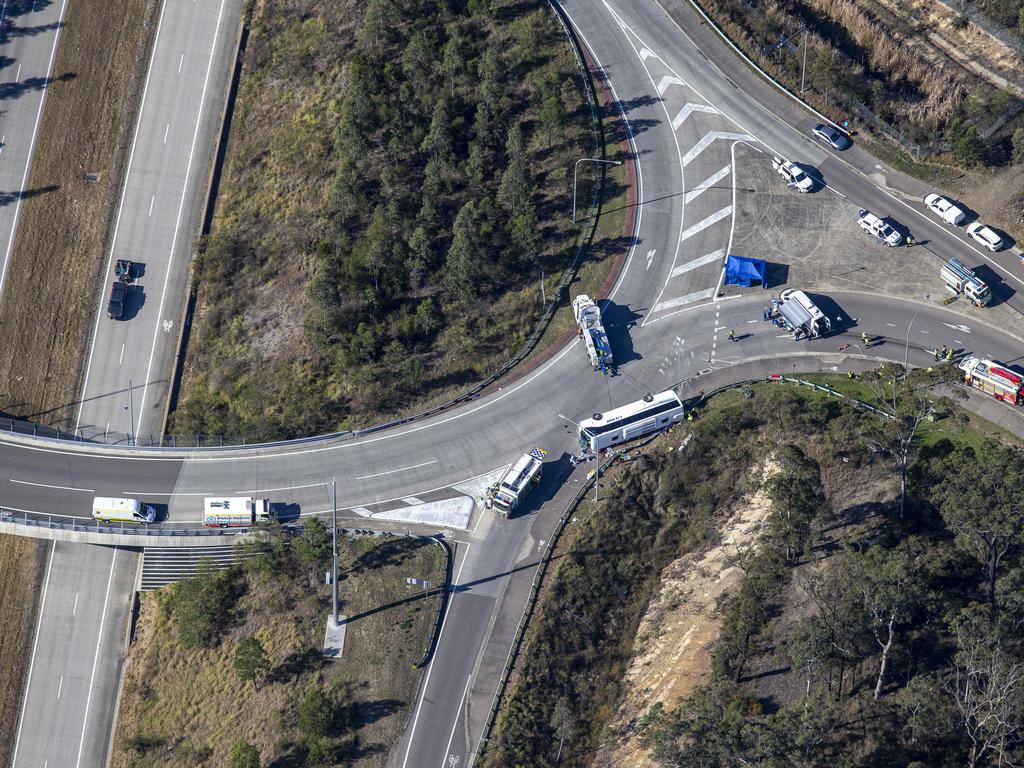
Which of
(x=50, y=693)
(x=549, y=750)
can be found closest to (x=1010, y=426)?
(x=549, y=750)

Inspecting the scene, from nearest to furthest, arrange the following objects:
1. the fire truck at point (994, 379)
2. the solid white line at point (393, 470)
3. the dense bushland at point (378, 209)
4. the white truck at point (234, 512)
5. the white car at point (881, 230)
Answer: the fire truck at point (994, 379) < the white truck at point (234, 512) < the solid white line at point (393, 470) < the white car at point (881, 230) < the dense bushland at point (378, 209)

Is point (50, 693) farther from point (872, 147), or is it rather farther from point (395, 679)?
point (872, 147)

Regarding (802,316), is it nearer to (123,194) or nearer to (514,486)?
(514,486)

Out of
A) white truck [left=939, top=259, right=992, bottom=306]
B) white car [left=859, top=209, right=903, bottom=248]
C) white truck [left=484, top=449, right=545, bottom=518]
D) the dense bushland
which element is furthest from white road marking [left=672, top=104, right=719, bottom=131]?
white truck [left=484, top=449, right=545, bottom=518]

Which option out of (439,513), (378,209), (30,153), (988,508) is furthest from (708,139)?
(30,153)

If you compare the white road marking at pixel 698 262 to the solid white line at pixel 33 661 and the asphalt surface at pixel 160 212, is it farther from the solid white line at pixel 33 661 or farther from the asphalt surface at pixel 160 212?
the solid white line at pixel 33 661

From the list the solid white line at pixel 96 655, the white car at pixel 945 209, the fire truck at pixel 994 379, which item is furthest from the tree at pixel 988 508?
the solid white line at pixel 96 655
